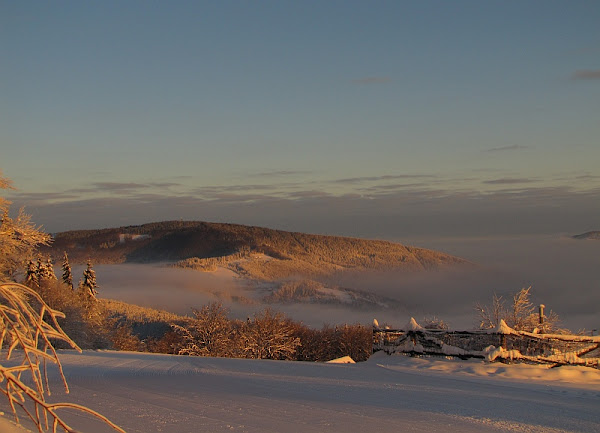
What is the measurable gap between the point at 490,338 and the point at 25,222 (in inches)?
658

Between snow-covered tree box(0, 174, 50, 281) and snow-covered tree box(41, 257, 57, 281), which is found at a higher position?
snow-covered tree box(0, 174, 50, 281)

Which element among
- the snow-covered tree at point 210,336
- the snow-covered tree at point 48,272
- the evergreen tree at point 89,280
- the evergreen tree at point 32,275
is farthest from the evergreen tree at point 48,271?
the snow-covered tree at point 210,336

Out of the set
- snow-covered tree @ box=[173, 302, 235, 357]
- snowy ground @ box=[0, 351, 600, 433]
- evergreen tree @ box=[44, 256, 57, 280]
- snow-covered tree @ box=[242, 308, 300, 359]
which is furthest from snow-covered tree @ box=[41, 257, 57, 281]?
snowy ground @ box=[0, 351, 600, 433]

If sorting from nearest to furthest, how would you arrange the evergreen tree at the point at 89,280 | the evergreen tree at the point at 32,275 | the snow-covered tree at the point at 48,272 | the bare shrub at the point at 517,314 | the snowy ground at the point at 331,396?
the snowy ground at the point at 331,396
the bare shrub at the point at 517,314
the evergreen tree at the point at 32,275
the snow-covered tree at the point at 48,272
the evergreen tree at the point at 89,280

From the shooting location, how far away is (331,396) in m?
12.1

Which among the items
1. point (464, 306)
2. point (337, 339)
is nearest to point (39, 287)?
point (337, 339)

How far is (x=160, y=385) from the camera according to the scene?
13.3m

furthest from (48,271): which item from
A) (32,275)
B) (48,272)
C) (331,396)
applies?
(331,396)

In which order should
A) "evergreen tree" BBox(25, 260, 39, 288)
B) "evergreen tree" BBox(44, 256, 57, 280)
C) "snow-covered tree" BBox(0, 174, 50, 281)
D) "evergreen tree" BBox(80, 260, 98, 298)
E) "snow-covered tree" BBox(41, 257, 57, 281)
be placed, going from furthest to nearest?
"evergreen tree" BBox(80, 260, 98, 298)
"evergreen tree" BBox(44, 256, 57, 280)
"snow-covered tree" BBox(41, 257, 57, 281)
"evergreen tree" BBox(25, 260, 39, 288)
"snow-covered tree" BBox(0, 174, 50, 281)

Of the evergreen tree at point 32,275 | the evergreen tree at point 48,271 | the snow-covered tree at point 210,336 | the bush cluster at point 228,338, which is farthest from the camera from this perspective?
the evergreen tree at point 48,271

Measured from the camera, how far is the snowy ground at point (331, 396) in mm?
9539

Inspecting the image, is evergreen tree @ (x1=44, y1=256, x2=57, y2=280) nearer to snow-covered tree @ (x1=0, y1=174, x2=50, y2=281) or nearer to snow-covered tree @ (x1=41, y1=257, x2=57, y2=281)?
snow-covered tree @ (x1=41, y1=257, x2=57, y2=281)

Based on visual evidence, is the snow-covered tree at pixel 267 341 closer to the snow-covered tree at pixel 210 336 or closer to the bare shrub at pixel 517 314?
the snow-covered tree at pixel 210 336

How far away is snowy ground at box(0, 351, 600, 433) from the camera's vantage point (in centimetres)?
954
